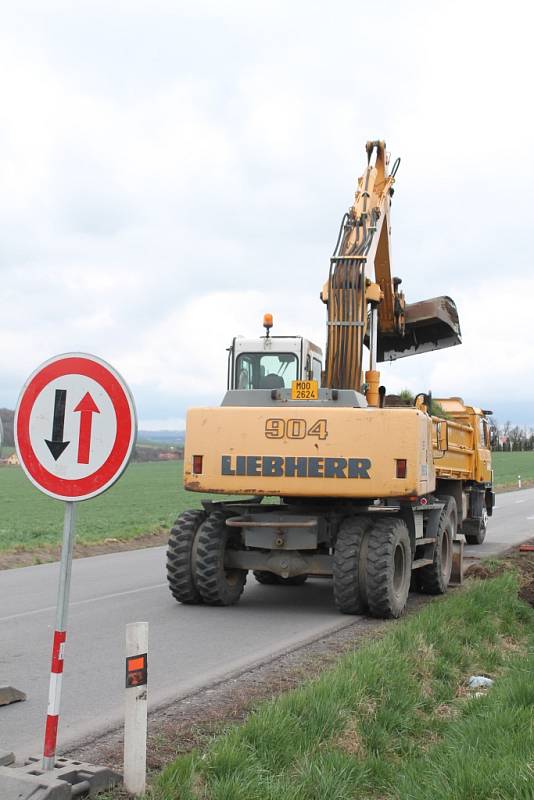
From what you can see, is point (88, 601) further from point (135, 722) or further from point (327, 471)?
point (135, 722)

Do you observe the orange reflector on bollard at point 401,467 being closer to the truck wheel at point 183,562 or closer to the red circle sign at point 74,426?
the truck wheel at point 183,562

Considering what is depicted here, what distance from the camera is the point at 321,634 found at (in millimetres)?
9367

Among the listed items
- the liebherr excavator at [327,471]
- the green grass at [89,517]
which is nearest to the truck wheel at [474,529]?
the liebherr excavator at [327,471]

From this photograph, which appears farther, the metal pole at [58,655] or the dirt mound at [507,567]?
the dirt mound at [507,567]

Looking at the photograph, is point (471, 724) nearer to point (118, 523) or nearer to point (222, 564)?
point (222, 564)

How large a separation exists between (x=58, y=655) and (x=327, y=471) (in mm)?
5663

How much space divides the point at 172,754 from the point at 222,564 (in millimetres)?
5412

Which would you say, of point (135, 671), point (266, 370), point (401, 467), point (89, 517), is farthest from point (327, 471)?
point (89, 517)

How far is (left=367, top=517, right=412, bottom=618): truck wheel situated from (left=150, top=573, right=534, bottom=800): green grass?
187 centimetres

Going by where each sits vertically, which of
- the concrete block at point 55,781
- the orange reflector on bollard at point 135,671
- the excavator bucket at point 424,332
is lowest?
the concrete block at point 55,781

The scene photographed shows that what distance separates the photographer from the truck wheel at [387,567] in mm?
9922

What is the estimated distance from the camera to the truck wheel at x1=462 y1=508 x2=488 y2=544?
1902cm

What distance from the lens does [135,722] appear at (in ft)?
15.4

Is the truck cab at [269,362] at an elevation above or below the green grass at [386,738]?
above
